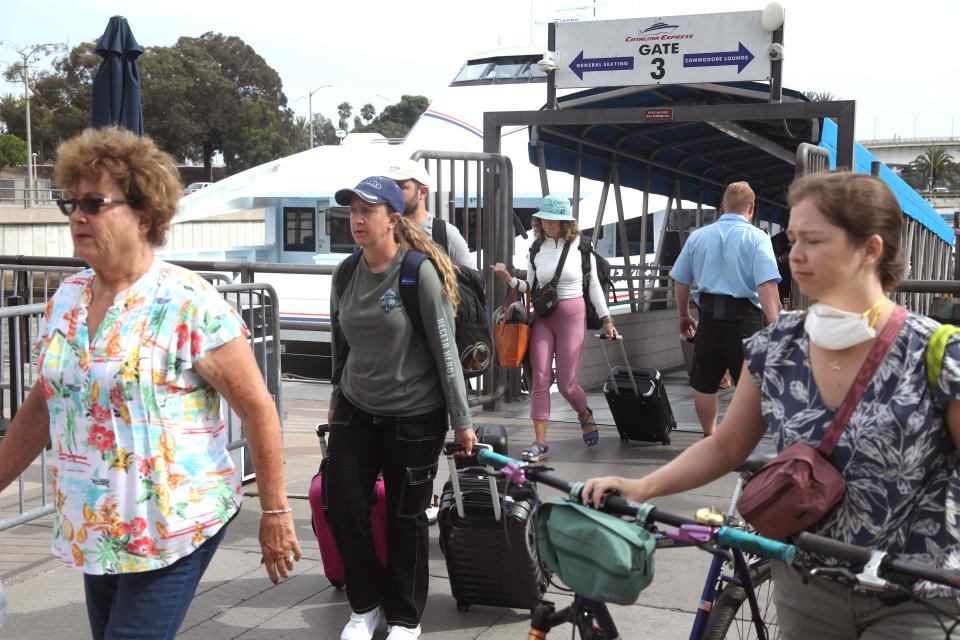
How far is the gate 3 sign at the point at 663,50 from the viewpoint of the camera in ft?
29.0

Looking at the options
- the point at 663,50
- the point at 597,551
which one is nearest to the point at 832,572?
the point at 597,551

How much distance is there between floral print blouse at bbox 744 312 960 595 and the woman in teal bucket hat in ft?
17.3

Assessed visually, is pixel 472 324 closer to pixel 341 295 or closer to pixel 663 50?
pixel 341 295

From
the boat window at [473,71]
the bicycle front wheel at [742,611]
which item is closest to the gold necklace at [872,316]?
the bicycle front wheel at [742,611]

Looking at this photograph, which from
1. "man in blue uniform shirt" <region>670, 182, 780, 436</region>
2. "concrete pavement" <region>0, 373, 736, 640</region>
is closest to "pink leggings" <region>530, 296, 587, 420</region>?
"man in blue uniform shirt" <region>670, 182, 780, 436</region>

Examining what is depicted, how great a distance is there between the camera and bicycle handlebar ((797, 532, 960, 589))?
187cm

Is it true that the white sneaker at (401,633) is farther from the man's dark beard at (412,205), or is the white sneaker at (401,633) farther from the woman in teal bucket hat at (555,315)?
the woman in teal bucket hat at (555,315)

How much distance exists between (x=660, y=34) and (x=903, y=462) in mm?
7472

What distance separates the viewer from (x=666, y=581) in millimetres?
5113

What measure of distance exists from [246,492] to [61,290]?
4.01m

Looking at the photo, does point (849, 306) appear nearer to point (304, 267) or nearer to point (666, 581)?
point (666, 581)

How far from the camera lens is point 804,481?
2207 millimetres

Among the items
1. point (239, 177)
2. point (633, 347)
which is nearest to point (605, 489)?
point (633, 347)

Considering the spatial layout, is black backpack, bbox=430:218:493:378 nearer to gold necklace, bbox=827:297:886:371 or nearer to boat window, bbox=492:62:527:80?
gold necklace, bbox=827:297:886:371
